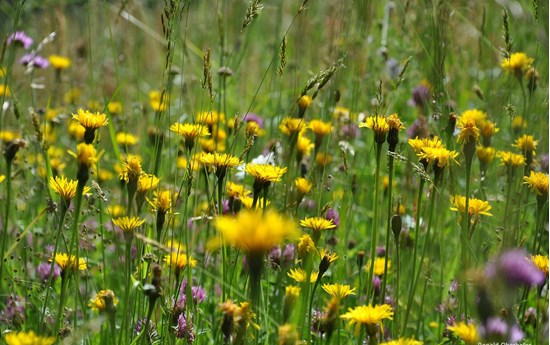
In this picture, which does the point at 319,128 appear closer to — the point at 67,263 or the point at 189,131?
the point at 189,131

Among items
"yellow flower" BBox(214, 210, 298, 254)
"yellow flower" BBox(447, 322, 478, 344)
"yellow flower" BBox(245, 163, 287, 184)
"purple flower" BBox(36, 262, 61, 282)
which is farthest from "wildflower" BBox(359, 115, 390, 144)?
"purple flower" BBox(36, 262, 61, 282)

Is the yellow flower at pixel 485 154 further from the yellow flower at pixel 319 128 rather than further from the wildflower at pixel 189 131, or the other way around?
the wildflower at pixel 189 131

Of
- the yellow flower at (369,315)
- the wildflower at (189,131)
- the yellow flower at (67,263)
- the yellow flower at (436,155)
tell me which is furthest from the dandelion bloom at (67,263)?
the yellow flower at (436,155)

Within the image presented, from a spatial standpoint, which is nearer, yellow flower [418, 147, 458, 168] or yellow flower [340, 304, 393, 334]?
yellow flower [340, 304, 393, 334]

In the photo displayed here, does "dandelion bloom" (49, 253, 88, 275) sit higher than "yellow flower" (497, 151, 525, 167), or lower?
lower

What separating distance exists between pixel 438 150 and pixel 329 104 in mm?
672

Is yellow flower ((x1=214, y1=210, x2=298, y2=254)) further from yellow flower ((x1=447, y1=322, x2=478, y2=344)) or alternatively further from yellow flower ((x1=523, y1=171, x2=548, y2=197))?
yellow flower ((x1=523, y1=171, x2=548, y2=197))

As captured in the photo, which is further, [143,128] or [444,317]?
[143,128]

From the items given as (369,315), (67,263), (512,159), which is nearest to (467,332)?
(369,315)

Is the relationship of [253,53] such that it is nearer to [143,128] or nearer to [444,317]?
[143,128]

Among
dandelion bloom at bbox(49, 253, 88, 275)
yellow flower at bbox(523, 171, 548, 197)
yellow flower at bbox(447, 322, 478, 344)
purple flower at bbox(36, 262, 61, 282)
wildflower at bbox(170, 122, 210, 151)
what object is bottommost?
purple flower at bbox(36, 262, 61, 282)

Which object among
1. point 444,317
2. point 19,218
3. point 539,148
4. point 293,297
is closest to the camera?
point 293,297

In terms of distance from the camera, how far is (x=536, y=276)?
1.20 meters

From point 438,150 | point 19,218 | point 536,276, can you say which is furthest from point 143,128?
point 536,276
